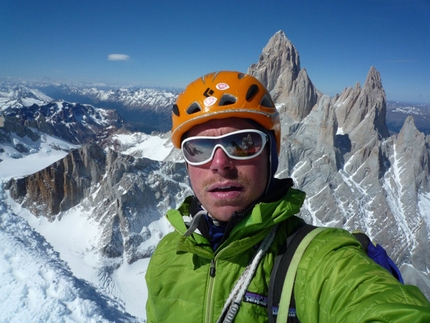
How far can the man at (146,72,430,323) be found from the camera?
256cm

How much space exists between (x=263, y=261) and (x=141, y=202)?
11007 cm

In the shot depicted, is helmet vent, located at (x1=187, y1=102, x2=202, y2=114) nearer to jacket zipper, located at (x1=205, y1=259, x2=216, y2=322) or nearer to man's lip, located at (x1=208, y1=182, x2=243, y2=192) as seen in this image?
man's lip, located at (x1=208, y1=182, x2=243, y2=192)

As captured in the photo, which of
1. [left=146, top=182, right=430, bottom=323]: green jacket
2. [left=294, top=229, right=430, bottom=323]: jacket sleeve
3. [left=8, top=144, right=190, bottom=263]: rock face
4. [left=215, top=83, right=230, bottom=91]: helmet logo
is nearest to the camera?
[left=294, top=229, right=430, bottom=323]: jacket sleeve

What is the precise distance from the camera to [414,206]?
437 ft

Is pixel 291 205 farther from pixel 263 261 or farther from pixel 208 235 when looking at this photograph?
pixel 208 235

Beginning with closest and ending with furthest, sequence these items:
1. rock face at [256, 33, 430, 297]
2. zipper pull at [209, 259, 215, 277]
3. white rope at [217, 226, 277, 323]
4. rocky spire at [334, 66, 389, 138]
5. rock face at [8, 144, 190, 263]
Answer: white rope at [217, 226, 277, 323] → zipper pull at [209, 259, 215, 277] → rock face at [8, 144, 190, 263] → rock face at [256, 33, 430, 297] → rocky spire at [334, 66, 389, 138]

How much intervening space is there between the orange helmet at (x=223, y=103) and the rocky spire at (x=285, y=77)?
15119 cm

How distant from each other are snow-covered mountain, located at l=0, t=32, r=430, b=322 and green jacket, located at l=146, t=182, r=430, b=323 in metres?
64.0

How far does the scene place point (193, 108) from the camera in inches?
177

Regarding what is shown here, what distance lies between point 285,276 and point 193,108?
116 inches

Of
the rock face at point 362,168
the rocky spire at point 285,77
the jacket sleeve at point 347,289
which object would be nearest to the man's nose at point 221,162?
the jacket sleeve at point 347,289

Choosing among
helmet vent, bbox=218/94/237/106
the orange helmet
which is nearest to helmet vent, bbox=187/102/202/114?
the orange helmet

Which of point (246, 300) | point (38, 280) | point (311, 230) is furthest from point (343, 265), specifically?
point (38, 280)

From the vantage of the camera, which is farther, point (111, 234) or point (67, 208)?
point (67, 208)
